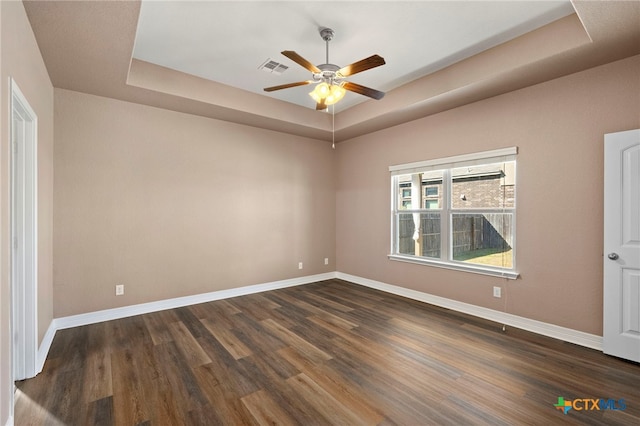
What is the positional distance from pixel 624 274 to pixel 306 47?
3.77 meters

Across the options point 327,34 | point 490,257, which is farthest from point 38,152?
point 490,257

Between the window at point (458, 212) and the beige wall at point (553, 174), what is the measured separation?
0.14m

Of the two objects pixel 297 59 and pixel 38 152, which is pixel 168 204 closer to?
pixel 38 152

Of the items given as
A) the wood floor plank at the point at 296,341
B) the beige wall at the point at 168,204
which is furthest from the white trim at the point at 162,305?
the wood floor plank at the point at 296,341

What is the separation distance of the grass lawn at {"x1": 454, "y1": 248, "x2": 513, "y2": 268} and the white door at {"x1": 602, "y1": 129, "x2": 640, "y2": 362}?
3.06 ft

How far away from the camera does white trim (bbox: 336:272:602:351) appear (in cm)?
299

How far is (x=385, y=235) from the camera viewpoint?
5164 mm

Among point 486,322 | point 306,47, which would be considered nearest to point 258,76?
point 306,47

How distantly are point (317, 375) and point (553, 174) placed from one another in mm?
3209

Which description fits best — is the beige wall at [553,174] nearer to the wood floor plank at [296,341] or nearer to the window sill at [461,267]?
the window sill at [461,267]

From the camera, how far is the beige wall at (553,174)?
293 cm

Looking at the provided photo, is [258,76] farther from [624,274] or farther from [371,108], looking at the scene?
[624,274]

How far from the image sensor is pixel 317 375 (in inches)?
97.5

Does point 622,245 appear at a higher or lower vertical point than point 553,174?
lower
